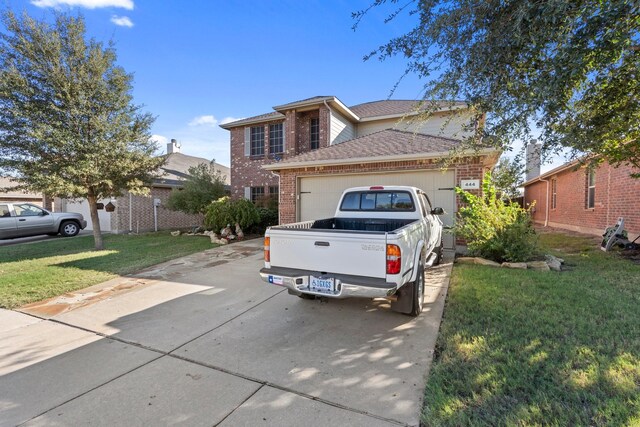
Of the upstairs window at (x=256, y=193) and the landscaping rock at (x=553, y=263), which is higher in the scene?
the upstairs window at (x=256, y=193)

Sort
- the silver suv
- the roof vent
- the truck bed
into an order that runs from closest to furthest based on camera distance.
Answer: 1. the truck bed
2. the silver suv
3. the roof vent

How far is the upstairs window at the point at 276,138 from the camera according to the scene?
15.5 m

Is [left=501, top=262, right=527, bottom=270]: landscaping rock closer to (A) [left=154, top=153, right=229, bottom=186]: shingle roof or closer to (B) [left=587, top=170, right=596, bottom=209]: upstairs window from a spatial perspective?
(B) [left=587, top=170, right=596, bottom=209]: upstairs window

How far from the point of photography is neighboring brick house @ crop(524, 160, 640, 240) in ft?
30.5

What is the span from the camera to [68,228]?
13.7 metres

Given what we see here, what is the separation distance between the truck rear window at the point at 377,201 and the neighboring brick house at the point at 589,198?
375cm

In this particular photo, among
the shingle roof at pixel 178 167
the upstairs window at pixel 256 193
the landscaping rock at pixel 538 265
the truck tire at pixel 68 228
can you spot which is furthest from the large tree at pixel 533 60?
the truck tire at pixel 68 228

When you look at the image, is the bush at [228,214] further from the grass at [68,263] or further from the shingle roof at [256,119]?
the shingle roof at [256,119]

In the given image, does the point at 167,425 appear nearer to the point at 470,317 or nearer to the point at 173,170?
the point at 470,317

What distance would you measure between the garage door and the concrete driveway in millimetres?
3961

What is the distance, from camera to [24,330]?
4020 mm

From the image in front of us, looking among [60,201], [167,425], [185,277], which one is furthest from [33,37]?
[60,201]

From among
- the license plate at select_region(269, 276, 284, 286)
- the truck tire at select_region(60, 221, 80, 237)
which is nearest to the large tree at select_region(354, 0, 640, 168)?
the license plate at select_region(269, 276, 284, 286)

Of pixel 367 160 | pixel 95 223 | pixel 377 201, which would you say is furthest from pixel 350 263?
pixel 95 223
